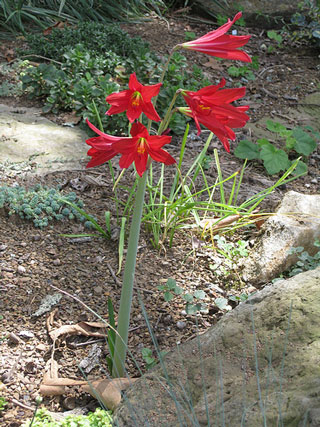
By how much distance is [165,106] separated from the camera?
13.3ft

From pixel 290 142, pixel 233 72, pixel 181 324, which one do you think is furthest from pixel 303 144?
pixel 181 324

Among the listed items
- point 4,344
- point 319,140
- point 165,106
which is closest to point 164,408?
point 4,344

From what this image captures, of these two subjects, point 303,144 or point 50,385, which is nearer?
point 50,385

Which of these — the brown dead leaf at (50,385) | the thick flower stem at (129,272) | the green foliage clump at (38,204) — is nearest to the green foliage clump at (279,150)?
the green foliage clump at (38,204)

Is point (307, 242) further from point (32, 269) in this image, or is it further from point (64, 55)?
point (64, 55)

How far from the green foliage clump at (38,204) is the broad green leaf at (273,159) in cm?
148

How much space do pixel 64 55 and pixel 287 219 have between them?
8.54 feet

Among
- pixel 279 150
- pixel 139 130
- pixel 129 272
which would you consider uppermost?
pixel 139 130

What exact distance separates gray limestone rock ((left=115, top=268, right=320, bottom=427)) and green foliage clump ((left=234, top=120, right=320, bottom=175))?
1837 mm

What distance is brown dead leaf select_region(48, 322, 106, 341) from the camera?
7.44ft

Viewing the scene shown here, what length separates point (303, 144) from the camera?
3949mm

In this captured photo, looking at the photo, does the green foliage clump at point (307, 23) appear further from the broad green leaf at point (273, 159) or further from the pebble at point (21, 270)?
the pebble at point (21, 270)

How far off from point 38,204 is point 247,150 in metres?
1.75

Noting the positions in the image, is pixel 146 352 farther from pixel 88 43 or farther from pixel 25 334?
pixel 88 43
